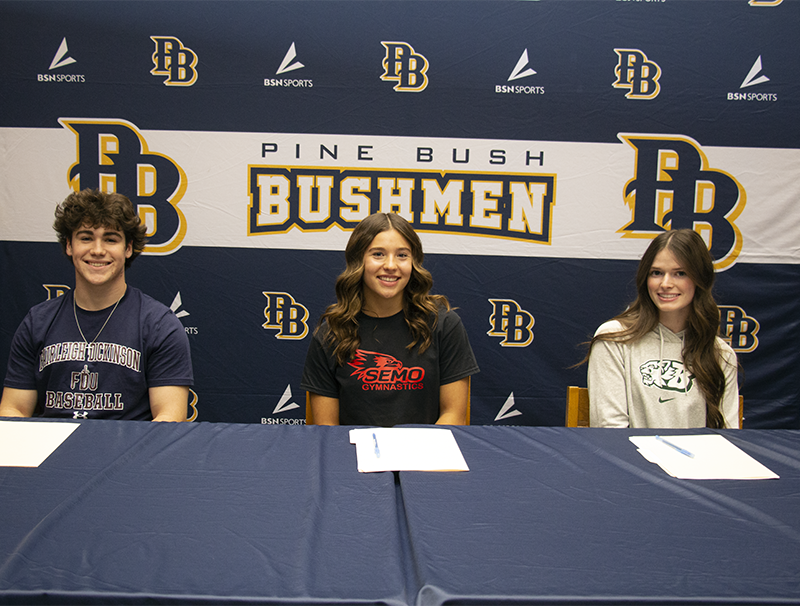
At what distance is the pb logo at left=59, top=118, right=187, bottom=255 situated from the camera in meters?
2.52

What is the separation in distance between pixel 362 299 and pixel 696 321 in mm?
1008

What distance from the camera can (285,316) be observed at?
2.63m

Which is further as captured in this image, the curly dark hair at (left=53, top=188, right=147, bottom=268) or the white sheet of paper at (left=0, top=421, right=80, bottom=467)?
the curly dark hair at (left=53, top=188, right=147, bottom=268)

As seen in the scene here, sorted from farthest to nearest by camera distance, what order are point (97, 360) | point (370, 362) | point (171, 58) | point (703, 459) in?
point (171, 58), point (370, 362), point (97, 360), point (703, 459)

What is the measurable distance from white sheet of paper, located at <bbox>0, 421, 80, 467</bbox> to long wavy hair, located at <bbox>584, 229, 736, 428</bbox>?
1449mm

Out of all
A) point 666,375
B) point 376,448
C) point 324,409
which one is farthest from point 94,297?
point 666,375

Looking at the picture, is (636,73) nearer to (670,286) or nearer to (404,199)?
(404,199)

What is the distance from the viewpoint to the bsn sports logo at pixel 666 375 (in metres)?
1.66

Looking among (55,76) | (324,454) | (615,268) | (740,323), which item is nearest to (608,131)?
(615,268)

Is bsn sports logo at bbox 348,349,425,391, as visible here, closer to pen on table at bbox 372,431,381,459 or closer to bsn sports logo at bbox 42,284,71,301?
pen on table at bbox 372,431,381,459

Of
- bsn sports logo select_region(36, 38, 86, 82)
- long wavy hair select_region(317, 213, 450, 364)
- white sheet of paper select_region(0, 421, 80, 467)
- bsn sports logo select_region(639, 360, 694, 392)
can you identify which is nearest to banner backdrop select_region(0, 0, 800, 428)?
bsn sports logo select_region(36, 38, 86, 82)

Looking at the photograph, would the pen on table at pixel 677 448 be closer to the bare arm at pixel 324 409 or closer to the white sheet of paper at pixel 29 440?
the bare arm at pixel 324 409

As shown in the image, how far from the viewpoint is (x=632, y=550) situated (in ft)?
2.65

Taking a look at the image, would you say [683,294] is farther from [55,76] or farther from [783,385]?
[55,76]
